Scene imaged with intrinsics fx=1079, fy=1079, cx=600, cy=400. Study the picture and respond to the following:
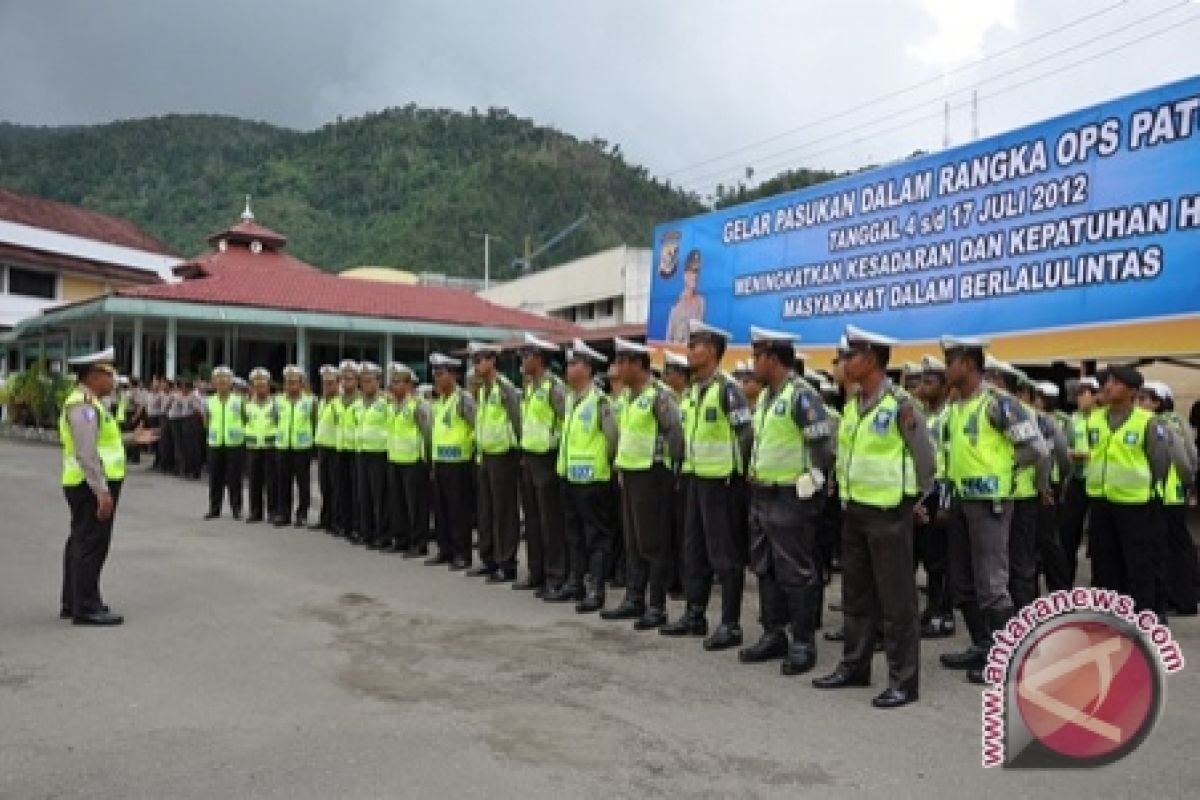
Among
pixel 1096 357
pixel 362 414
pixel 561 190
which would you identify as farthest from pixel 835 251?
pixel 561 190

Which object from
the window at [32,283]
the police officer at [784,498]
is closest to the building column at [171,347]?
the window at [32,283]

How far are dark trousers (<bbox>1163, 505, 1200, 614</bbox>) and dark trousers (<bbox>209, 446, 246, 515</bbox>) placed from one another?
33.1 ft

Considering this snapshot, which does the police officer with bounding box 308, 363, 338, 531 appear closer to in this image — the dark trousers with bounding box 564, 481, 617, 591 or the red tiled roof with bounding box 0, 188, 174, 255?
the dark trousers with bounding box 564, 481, 617, 591

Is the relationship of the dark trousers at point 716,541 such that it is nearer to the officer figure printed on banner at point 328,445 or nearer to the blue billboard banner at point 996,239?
the blue billboard banner at point 996,239

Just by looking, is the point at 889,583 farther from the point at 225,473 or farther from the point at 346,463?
the point at 225,473

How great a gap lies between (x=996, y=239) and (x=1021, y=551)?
15.3 ft

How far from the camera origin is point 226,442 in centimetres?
1327

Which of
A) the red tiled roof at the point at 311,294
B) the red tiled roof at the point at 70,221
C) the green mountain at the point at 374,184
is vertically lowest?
the red tiled roof at the point at 311,294

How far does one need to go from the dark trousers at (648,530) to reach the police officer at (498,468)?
163cm

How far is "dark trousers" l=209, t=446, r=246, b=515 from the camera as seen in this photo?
13330 millimetres

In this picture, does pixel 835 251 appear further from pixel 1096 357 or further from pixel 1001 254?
pixel 1096 357

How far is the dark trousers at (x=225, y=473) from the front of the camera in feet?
43.7

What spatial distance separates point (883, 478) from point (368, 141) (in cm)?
8527

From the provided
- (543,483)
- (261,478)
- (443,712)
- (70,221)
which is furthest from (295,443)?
(70,221)
